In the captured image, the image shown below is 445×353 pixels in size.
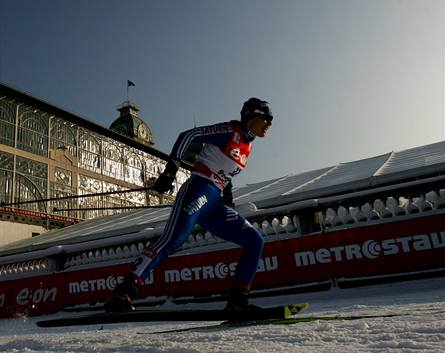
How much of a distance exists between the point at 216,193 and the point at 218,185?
8 cm

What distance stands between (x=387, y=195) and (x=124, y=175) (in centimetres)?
3207

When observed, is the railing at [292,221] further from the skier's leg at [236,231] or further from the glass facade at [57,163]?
the glass facade at [57,163]

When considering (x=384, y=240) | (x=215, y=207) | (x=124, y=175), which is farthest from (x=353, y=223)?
(x=124, y=175)

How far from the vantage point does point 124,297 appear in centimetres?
323

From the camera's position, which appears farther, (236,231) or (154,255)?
(236,231)

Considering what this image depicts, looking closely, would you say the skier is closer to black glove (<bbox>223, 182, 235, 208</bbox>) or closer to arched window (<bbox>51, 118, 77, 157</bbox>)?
black glove (<bbox>223, 182, 235, 208</bbox>)

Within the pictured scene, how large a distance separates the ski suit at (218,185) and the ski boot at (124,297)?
0.54m

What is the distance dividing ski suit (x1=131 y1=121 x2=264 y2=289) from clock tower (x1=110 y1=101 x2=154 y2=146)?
41785 millimetres

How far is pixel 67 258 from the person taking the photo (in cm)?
930

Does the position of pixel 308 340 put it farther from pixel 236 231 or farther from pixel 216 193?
pixel 216 193

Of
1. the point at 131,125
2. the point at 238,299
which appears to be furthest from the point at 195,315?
the point at 131,125

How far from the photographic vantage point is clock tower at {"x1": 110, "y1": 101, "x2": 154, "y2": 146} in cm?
4594

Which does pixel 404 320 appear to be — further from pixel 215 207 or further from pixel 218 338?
pixel 215 207

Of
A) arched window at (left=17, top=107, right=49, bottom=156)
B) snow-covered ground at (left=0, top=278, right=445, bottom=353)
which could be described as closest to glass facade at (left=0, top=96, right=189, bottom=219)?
arched window at (left=17, top=107, right=49, bottom=156)
